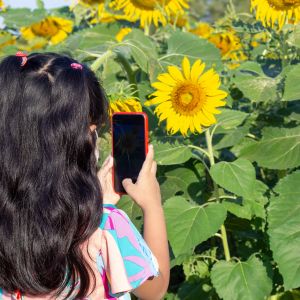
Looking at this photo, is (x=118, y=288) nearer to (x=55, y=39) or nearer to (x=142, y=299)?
(x=142, y=299)

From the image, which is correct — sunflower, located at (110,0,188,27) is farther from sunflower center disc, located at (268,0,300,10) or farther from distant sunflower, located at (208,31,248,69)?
sunflower center disc, located at (268,0,300,10)

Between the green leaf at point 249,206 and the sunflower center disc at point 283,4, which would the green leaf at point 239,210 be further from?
the sunflower center disc at point 283,4

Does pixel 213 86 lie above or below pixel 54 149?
below

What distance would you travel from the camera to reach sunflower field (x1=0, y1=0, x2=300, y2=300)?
1993mm

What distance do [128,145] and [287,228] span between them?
59 centimetres

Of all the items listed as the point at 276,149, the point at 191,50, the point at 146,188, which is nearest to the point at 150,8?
the point at 191,50

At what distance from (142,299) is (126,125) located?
33 cm

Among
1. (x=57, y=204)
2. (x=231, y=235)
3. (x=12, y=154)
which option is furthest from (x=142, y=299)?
(x=231, y=235)

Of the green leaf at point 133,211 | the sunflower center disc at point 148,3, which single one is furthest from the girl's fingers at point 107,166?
the sunflower center disc at point 148,3

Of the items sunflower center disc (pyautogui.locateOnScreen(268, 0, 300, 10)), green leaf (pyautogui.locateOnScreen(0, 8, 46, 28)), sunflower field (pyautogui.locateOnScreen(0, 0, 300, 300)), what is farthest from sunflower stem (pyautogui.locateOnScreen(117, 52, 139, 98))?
green leaf (pyautogui.locateOnScreen(0, 8, 46, 28))

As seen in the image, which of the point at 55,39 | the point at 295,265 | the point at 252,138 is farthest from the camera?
the point at 55,39

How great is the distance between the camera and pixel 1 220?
4.74 ft

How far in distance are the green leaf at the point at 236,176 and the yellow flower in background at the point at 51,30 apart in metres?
1.75

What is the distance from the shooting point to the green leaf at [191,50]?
2.47 m
